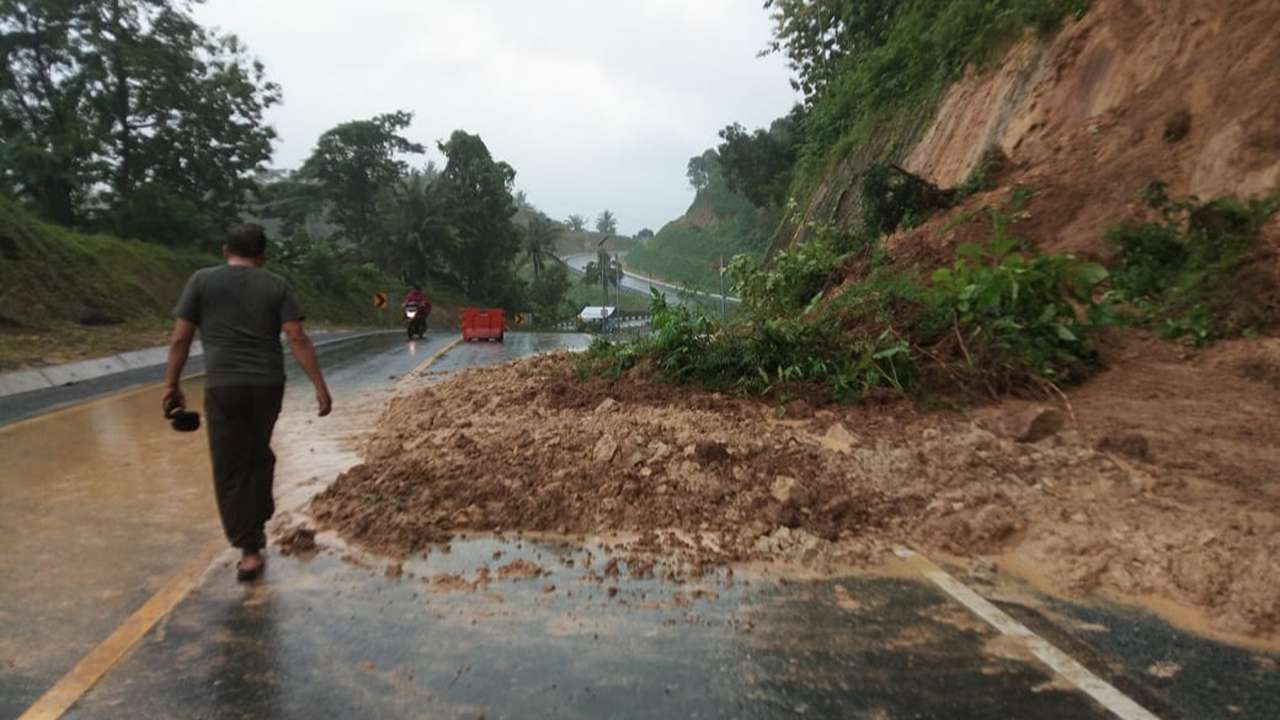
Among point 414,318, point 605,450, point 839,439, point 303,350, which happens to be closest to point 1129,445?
point 839,439

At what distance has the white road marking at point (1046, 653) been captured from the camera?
118 inches

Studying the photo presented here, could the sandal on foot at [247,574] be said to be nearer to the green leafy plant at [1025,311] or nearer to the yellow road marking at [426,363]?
the green leafy plant at [1025,311]

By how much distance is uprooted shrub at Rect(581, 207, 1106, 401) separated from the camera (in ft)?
24.9

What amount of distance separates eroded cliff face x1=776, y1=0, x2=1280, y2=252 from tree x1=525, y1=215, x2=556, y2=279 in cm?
5967

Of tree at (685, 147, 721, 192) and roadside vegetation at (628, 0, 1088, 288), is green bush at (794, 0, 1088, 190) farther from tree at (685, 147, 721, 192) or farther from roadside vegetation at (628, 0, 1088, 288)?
tree at (685, 147, 721, 192)

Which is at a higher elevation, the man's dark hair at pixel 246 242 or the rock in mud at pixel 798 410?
the man's dark hair at pixel 246 242

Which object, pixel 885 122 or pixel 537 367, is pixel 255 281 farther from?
pixel 885 122

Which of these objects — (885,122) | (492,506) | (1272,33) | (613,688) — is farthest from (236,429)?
(885,122)

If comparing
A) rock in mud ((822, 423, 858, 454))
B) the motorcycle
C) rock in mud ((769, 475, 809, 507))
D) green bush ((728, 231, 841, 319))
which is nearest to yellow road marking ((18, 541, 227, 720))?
rock in mud ((769, 475, 809, 507))

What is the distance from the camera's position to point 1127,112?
38.8 feet

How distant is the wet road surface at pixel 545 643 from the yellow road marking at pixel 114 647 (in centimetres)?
6

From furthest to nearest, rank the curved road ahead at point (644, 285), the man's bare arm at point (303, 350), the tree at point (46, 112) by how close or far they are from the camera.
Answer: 1. the tree at point (46, 112)
2. the curved road ahead at point (644, 285)
3. the man's bare arm at point (303, 350)

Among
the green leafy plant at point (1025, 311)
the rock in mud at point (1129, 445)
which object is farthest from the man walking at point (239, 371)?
the green leafy plant at point (1025, 311)

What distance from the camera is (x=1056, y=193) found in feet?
36.8
